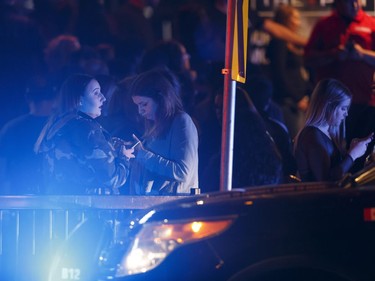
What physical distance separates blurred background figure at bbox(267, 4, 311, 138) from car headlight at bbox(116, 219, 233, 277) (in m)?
8.54

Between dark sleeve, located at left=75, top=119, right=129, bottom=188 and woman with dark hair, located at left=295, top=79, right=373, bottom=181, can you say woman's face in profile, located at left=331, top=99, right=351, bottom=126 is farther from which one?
dark sleeve, located at left=75, top=119, right=129, bottom=188

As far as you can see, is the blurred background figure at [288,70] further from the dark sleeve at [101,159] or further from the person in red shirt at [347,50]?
the dark sleeve at [101,159]

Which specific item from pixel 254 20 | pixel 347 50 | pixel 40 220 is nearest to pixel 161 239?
pixel 40 220

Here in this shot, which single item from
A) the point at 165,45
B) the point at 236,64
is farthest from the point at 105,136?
the point at 165,45

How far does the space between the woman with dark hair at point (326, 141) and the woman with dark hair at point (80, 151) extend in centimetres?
146

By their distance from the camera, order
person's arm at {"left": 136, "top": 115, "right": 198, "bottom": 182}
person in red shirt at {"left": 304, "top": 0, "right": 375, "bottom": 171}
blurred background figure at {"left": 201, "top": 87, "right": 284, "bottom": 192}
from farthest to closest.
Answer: person in red shirt at {"left": 304, "top": 0, "right": 375, "bottom": 171}, blurred background figure at {"left": 201, "top": 87, "right": 284, "bottom": 192}, person's arm at {"left": 136, "top": 115, "right": 198, "bottom": 182}

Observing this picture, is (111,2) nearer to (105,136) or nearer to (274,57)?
(274,57)

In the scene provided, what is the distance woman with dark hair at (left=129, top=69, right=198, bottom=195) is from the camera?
Answer: 362 inches

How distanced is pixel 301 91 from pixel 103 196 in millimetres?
7194

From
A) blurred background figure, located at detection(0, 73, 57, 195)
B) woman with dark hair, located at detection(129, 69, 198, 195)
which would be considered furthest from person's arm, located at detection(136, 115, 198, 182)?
blurred background figure, located at detection(0, 73, 57, 195)

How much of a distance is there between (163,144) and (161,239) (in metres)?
2.76

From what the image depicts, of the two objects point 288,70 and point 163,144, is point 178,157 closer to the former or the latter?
point 163,144

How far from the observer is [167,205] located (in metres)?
6.96

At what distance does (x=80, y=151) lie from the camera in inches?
357
